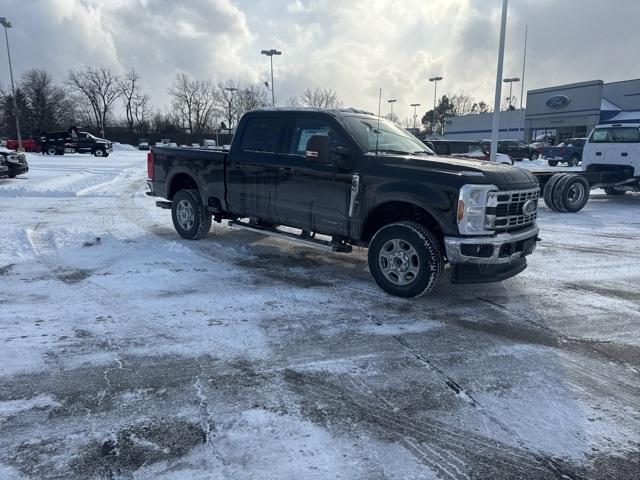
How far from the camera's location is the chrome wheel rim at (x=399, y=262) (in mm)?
5211

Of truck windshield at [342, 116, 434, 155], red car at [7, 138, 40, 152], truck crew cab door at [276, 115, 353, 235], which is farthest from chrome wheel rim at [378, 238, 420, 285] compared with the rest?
red car at [7, 138, 40, 152]

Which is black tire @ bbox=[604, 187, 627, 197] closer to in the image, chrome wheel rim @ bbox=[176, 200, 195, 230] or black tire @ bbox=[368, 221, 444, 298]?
black tire @ bbox=[368, 221, 444, 298]

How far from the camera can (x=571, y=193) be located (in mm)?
12523

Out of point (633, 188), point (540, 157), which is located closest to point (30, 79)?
point (540, 157)

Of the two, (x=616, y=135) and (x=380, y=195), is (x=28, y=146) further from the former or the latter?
(x=380, y=195)

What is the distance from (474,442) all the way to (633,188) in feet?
46.5

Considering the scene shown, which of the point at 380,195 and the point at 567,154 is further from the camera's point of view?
the point at 567,154

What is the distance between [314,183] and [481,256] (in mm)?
2183

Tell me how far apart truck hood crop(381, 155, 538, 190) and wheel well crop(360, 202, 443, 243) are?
0.45 metres

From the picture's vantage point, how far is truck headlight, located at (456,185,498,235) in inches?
186

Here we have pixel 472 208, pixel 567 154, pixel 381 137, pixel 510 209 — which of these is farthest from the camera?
pixel 567 154

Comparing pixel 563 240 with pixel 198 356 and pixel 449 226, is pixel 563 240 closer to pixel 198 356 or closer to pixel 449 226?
pixel 449 226

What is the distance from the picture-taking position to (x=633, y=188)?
14.0m

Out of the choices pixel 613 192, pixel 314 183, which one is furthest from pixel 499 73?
pixel 314 183
